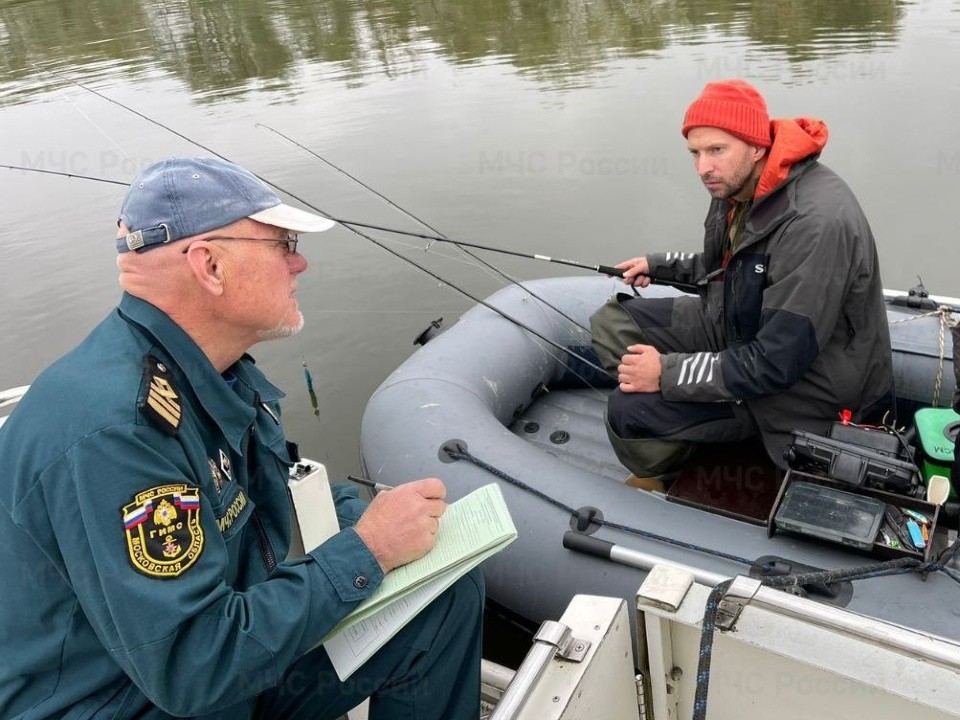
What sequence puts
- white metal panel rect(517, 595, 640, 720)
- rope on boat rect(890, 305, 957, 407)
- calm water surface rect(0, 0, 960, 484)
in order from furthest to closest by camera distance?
calm water surface rect(0, 0, 960, 484)
rope on boat rect(890, 305, 957, 407)
white metal panel rect(517, 595, 640, 720)

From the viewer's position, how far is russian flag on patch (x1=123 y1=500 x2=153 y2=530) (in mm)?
1085

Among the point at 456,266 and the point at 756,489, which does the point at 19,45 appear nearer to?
the point at 456,266

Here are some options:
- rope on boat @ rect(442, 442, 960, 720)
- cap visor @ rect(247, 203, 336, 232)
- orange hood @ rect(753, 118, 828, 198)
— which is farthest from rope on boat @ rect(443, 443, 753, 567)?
cap visor @ rect(247, 203, 336, 232)

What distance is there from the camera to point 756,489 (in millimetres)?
2346

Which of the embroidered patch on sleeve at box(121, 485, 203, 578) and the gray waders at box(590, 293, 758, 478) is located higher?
the embroidered patch on sleeve at box(121, 485, 203, 578)

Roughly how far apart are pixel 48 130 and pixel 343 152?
3103 mm

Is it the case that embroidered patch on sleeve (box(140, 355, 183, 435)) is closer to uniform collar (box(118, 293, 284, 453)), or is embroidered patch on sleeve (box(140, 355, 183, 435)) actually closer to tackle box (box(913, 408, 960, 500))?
uniform collar (box(118, 293, 284, 453))

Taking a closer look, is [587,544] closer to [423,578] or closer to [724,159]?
[423,578]

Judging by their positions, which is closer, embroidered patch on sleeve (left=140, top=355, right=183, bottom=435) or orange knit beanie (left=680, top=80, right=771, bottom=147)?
embroidered patch on sleeve (left=140, top=355, right=183, bottom=435)

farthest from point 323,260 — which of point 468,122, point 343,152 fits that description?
point 468,122

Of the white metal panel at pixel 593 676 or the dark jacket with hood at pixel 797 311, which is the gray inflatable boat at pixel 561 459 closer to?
the dark jacket with hood at pixel 797 311

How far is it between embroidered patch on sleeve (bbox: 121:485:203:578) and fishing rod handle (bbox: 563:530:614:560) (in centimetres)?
117

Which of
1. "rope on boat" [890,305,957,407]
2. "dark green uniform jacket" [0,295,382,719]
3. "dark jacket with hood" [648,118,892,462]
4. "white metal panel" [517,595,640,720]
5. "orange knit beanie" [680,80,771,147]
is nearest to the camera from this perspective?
"dark green uniform jacket" [0,295,382,719]

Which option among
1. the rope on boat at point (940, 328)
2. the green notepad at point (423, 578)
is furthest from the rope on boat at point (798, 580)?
the rope on boat at point (940, 328)
